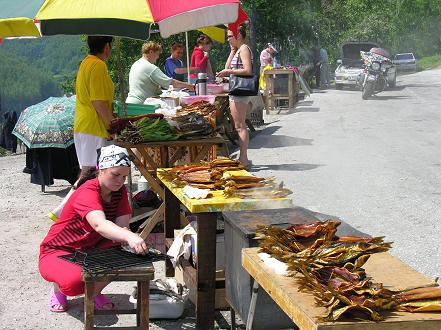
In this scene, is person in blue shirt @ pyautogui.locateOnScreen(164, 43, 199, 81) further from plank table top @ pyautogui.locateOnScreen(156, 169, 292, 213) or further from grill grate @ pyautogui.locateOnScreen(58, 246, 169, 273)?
grill grate @ pyautogui.locateOnScreen(58, 246, 169, 273)

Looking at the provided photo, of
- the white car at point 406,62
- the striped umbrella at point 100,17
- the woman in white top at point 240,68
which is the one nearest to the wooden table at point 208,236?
the striped umbrella at point 100,17

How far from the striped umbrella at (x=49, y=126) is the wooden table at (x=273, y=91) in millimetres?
9298

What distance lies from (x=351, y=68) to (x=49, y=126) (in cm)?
2091

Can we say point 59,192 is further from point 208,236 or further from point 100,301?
point 208,236

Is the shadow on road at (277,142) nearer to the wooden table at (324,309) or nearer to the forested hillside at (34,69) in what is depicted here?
the wooden table at (324,309)

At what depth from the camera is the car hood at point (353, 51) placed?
92.6 feet

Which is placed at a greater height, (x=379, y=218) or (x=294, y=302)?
(x=294, y=302)

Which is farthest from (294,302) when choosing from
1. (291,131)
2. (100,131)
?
(291,131)

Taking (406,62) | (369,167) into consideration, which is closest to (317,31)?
(406,62)

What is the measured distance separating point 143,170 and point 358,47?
24349mm

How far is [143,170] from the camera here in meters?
5.80

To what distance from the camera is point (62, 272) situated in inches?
160

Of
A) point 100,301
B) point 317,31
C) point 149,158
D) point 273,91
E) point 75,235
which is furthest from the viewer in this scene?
point 317,31

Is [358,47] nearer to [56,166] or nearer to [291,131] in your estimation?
[291,131]
